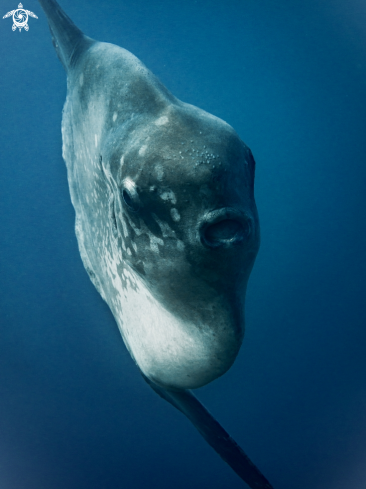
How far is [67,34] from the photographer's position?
3.93 feet

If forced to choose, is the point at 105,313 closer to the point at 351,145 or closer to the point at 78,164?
the point at 78,164

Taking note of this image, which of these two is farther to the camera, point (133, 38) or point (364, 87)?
point (364, 87)

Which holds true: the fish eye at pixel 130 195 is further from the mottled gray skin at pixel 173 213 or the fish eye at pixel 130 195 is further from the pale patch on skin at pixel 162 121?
the pale patch on skin at pixel 162 121

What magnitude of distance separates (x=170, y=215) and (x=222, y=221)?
10 cm

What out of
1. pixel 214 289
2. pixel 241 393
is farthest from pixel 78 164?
pixel 241 393

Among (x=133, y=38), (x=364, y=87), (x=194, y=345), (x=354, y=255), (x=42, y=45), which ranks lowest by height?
(x=194, y=345)

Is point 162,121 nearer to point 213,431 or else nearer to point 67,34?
point 67,34

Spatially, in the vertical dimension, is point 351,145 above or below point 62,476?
above

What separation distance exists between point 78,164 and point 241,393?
1.66 metres

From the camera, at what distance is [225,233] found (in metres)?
0.65

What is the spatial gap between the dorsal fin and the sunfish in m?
0.10

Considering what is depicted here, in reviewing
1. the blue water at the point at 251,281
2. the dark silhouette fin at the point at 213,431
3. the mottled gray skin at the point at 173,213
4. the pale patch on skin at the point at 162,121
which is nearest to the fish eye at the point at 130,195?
the mottled gray skin at the point at 173,213

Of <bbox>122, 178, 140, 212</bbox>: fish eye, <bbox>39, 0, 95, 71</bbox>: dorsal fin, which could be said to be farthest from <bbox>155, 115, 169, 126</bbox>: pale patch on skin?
<bbox>39, 0, 95, 71</bbox>: dorsal fin

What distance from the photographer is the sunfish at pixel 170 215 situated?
2.09 feet
